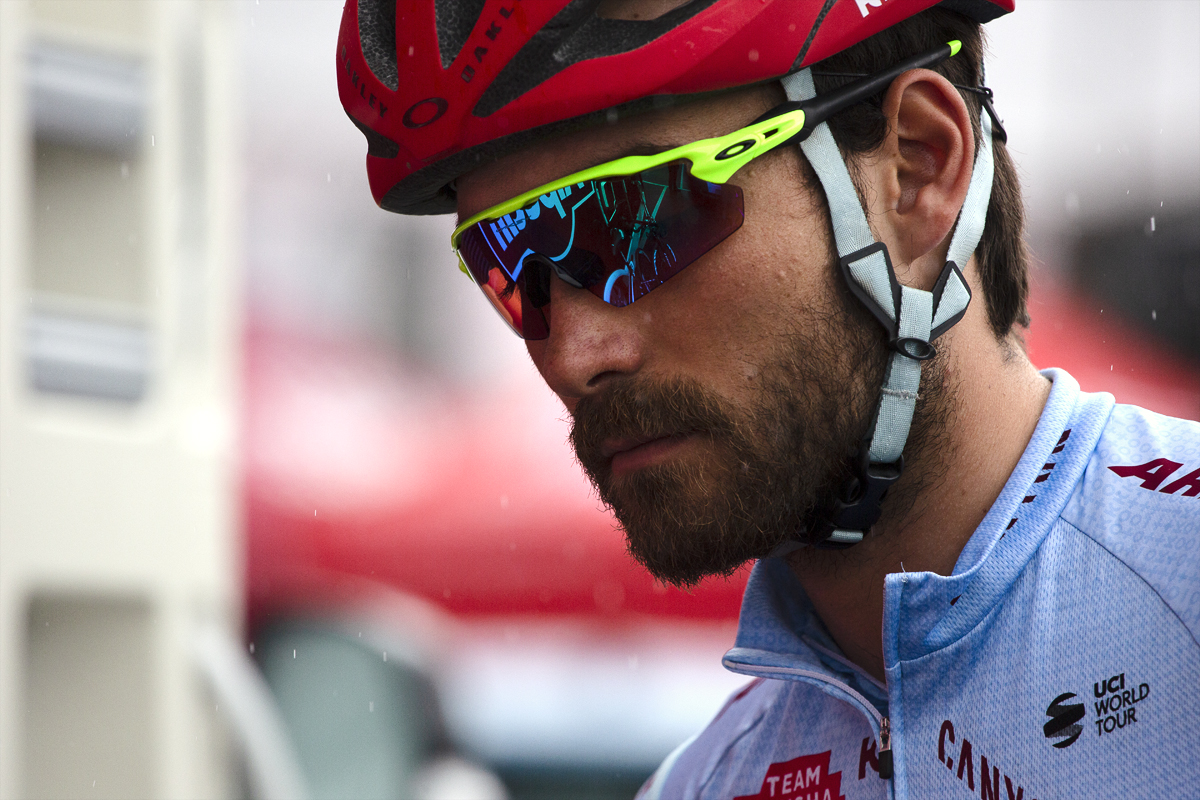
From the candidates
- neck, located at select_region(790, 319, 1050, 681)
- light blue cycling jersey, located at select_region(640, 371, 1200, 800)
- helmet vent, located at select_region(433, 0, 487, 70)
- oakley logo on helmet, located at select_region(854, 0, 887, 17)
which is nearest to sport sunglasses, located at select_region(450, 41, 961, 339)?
oakley logo on helmet, located at select_region(854, 0, 887, 17)

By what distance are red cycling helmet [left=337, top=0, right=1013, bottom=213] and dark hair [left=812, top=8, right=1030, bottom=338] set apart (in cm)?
6

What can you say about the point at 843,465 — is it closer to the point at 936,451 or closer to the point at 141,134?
the point at 936,451

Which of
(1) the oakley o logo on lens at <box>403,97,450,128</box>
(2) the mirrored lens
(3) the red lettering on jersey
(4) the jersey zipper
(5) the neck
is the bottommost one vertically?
(3) the red lettering on jersey

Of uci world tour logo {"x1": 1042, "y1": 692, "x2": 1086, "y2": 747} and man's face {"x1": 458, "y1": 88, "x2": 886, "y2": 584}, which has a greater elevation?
man's face {"x1": 458, "y1": 88, "x2": 886, "y2": 584}

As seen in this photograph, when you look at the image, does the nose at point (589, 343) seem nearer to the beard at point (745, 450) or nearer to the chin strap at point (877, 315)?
the beard at point (745, 450)

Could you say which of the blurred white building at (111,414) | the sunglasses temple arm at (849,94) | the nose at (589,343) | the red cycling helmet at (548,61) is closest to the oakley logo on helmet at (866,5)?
the red cycling helmet at (548,61)

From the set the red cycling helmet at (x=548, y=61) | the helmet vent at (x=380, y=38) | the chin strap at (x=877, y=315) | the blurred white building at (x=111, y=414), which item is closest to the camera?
the red cycling helmet at (x=548, y=61)

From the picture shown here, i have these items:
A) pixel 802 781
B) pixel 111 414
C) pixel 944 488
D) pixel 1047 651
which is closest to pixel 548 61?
pixel 944 488

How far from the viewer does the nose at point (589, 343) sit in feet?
7.08

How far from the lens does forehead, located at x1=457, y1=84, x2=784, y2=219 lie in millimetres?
2094

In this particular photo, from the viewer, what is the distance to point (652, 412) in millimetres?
2119

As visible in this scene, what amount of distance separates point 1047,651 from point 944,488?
344 mm

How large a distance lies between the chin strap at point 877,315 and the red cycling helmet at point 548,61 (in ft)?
0.34

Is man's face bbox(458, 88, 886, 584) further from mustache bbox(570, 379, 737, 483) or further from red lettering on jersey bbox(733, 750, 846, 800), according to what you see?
red lettering on jersey bbox(733, 750, 846, 800)
